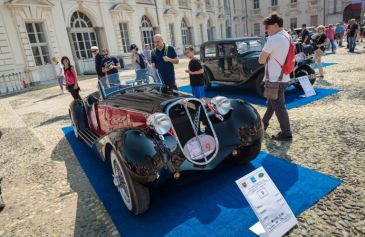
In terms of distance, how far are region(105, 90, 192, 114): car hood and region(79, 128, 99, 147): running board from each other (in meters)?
0.72

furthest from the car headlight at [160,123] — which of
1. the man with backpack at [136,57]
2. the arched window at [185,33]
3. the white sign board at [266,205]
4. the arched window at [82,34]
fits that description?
the arched window at [185,33]

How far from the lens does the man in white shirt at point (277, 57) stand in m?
3.88

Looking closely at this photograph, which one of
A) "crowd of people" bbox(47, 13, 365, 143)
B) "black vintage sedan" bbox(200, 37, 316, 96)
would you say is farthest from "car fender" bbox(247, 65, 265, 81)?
"crowd of people" bbox(47, 13, 365, 143)

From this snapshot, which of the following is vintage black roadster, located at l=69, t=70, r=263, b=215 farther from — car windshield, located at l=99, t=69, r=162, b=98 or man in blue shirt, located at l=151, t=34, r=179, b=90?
man in blue shirt, located at l=151, t=34, r=179, b=90

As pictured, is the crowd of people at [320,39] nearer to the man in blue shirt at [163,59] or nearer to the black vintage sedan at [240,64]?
the black vintage sedan at [240,64]

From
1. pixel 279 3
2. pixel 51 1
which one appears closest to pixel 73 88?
pixel 51 1

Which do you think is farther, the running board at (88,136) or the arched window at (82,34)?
the arched window at (82,34)

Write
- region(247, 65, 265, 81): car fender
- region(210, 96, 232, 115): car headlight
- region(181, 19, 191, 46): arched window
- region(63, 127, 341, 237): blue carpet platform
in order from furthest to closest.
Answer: region(181, 19, 191, 46): arched window < region(247, 65, 265, 81): car fender < region(210, 96, 232, 115): car headlight < region(63, 127, 341, 237): blue carpet platform

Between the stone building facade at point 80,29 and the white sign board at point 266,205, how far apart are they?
52.1ft

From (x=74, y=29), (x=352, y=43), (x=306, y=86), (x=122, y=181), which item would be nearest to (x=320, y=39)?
(x=306, y=86)

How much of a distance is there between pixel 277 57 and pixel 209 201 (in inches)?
92.6

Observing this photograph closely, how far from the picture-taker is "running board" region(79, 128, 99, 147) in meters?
4.47

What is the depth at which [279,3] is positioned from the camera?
3906cm

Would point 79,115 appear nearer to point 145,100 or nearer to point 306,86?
point 145,100
